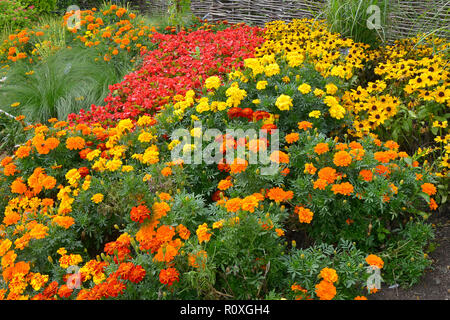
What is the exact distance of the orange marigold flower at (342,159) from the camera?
7.22 feet

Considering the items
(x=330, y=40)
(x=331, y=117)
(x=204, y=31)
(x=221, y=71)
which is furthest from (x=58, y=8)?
(x=331, y=117)

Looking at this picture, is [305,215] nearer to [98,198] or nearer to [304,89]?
[304,89]

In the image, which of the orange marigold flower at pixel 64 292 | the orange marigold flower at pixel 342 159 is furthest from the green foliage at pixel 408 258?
the orange marigold flower at pixel 64 292

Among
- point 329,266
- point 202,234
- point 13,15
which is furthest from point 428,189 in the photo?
point 13,15

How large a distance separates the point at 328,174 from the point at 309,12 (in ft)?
13.1

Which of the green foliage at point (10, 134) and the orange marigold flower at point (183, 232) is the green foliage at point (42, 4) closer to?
the green foliage at point (10, 134)

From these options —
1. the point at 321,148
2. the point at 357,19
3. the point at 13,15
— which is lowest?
the point at 321,148

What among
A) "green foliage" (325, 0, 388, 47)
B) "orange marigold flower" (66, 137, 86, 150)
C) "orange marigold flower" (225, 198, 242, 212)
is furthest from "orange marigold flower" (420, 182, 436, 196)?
"green foliage" (325, 0, 388, 47)

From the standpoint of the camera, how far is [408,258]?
2199mm

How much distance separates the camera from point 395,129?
3055 millimetres

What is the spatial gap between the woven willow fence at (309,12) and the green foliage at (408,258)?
7.10 feet

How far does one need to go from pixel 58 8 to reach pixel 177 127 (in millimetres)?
7423

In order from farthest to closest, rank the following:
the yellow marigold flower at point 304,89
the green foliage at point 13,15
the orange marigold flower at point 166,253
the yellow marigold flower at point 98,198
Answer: the green foliage at point 13,15, the yellow marigold flower at point 304,89, the yellow marigold flower at point 98,198, the orange marigold flower at point 166,253

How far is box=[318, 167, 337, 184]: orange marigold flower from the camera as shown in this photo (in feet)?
7.05
